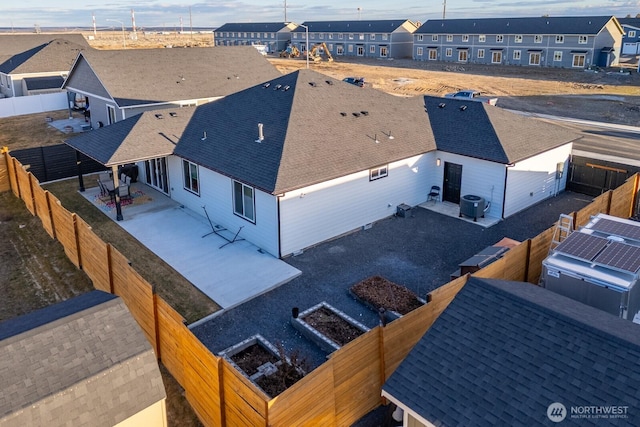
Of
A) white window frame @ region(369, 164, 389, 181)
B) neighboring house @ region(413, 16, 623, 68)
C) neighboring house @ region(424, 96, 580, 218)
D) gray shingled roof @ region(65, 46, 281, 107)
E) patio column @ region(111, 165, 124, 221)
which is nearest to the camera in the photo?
white window frame @ region(369, 164, 389, 181)

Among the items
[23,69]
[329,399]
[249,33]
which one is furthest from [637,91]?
[249,33]

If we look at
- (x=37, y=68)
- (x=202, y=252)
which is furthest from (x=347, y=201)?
(x=37, y=68)

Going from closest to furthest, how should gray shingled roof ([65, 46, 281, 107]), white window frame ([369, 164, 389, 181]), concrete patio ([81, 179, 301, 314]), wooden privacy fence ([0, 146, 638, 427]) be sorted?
1. wooden privacy fence ([0, 146, 638, 427])
2. concrete patio ([81, 179, 301, 314])
3. white window frame ([369, 164, 389, 181])
4. gray shingled roof ([65, 46, 281, 107])

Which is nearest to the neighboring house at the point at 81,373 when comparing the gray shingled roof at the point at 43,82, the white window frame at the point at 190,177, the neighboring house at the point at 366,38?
the white window frame at the point at 190,177

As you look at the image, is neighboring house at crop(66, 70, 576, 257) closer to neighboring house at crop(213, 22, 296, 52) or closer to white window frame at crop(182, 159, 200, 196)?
white window frame at crop(182, 159, 200, 196)

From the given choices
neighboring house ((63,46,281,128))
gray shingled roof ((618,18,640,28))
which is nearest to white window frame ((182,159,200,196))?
neighboring house ((63,46,281,128))

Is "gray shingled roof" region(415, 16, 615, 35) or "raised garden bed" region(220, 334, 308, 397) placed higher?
"gray shingled roof" region(415, 16, 615, 35)

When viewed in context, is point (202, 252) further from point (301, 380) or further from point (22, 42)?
point (22, 42)

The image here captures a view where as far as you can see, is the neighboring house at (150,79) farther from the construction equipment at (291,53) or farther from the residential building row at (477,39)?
the construction equipment at (291,53)
